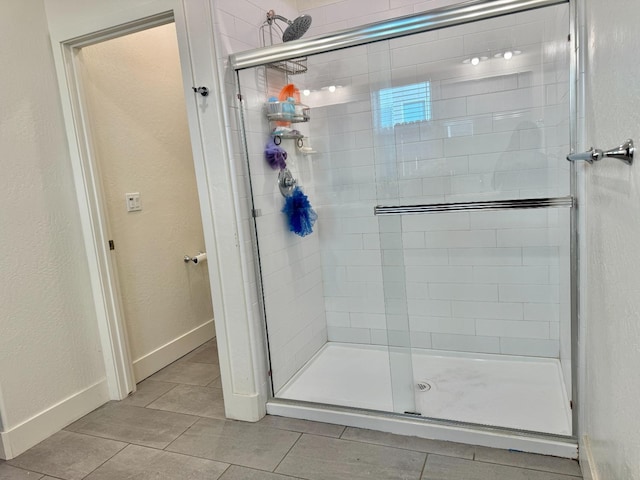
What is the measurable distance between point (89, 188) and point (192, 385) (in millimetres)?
1328

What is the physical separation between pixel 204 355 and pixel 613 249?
2.73 meters

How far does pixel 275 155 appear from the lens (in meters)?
2.50

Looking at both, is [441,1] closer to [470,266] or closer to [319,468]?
[470,266]

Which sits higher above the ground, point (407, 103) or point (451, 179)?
point (407, 103)

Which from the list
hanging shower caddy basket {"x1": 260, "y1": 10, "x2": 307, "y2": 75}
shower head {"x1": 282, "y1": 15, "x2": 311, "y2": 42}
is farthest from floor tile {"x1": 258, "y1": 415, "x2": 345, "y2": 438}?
shower head {"x1": 282, "y1": 15, "x2": 311, "y2": 42}

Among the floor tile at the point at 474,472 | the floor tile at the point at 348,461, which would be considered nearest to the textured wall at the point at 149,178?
the floor tile at the point at 348,461

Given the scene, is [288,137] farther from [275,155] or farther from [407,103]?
[407,103]

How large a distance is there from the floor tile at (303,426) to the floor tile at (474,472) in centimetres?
Answer: 49

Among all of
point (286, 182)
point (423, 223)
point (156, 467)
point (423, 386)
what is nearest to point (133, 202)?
point (286, 182)

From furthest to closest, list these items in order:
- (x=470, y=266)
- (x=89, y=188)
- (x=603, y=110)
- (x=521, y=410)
A: 1. (x=470, y=266)
2. (x=89, y=188)
3. (x=521, y=410)
4. (x=603, y=110)

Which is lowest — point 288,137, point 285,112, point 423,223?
point 423,223

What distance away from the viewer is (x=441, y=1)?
8.50 feet

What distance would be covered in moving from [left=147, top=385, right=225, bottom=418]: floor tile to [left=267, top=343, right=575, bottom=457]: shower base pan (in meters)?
0.34

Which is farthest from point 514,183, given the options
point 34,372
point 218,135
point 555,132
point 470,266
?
point 34,372
